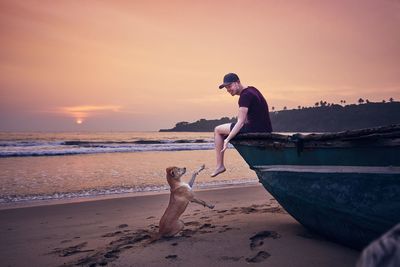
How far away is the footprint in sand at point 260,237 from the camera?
4176mm

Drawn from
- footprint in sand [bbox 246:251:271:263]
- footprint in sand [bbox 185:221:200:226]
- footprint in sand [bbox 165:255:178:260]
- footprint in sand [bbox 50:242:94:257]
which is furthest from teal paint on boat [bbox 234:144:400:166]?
footprint in sand [bbox 50:242:94:257]

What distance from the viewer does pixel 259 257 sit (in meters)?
3.74

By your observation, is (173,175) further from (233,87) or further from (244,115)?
(233,87)

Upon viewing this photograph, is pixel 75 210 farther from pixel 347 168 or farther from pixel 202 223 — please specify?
pixel 347 168

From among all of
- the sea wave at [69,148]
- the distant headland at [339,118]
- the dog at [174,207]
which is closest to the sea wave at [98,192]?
the dog at [174,207]

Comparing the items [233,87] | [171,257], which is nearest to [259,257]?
[171,257]

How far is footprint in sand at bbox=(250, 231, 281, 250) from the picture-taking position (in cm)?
418

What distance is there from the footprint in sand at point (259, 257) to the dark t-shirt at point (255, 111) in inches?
70.1

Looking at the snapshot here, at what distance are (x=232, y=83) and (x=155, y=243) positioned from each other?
103 inches

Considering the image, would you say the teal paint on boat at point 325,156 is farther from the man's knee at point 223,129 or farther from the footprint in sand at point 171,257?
the footprint in sand at point 171,257

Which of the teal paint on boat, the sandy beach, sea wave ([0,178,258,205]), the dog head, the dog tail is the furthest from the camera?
sea wave ([0,178,258,205])

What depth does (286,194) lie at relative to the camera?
4195 mm

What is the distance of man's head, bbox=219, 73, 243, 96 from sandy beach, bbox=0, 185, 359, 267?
2.15 metres

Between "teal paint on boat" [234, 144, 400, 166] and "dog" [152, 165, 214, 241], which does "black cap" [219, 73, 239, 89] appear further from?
"dog" [152, 165, 214, 241]
